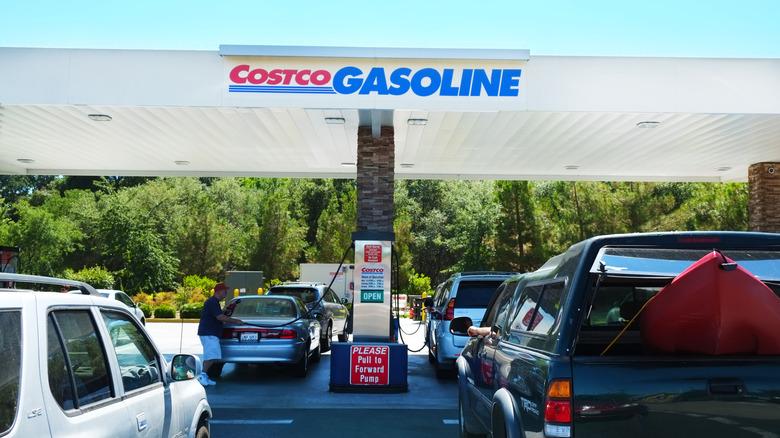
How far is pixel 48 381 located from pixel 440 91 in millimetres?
10112

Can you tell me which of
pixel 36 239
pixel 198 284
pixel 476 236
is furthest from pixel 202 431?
pixel 36 239

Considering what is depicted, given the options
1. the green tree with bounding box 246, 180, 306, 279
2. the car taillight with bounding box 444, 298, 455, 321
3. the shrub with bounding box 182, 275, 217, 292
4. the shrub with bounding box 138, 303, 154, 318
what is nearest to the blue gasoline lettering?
the car taillight with bounding box 444, 298, 455, 321

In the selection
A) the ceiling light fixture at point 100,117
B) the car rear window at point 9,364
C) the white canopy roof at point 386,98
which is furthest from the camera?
the ceiling light fixture at point 100,117

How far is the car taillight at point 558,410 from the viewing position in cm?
369

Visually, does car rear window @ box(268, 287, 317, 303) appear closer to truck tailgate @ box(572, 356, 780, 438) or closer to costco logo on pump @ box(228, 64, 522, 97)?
costco logo on pump @ box(228, 64, 522, 97)

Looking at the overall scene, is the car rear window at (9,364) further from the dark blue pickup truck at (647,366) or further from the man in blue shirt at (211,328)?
the man in blue shirt at (211,328)

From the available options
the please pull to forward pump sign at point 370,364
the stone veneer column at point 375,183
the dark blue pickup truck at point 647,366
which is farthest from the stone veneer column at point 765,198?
the dark blue pickup truck at point 647,366

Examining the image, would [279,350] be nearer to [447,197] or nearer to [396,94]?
[396,94]

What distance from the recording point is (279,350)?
13.0 metres

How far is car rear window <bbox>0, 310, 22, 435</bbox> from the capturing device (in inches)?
114

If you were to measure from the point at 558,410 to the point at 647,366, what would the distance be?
19.7 inches

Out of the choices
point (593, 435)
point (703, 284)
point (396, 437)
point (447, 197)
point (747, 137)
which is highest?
point (447, 197)

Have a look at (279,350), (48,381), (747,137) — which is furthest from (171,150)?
(48,381)

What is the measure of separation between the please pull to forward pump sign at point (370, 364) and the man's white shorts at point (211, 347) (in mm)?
2395
